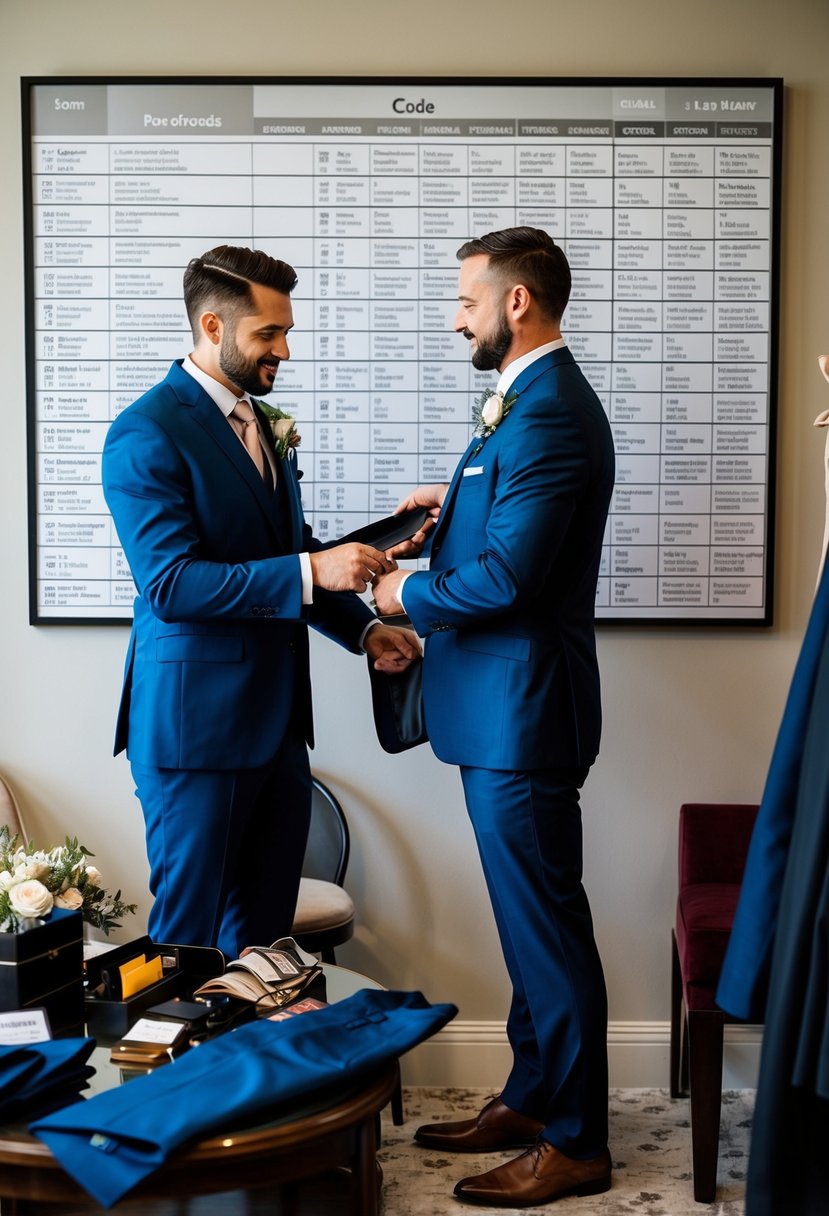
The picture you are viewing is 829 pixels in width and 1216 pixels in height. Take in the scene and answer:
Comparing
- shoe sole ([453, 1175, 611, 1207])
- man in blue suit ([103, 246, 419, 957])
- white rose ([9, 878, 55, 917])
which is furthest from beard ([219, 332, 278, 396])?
shoe sole ([453, 1175, 611, 1207])

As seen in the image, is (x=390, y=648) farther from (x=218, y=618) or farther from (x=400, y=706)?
(x=218, y=618)

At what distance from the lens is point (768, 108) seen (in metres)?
2.98

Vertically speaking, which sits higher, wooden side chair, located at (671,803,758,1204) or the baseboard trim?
wooden side chair, located at (671,803,758,1204)

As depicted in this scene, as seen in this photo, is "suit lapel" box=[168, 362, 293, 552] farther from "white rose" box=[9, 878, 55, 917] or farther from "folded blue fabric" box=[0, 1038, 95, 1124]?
"folded blue fabric" box=[0, 1038, 95, 1124]

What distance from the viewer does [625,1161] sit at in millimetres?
2672

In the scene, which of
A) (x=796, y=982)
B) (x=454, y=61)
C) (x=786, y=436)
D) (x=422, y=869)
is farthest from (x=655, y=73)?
(x=796, y=982)

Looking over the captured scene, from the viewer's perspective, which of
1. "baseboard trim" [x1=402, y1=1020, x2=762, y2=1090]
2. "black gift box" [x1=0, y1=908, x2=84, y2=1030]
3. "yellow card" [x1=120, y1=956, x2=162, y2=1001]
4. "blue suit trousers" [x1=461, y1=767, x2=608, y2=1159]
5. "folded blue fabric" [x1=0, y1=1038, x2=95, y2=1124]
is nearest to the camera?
"folded blue fabric" [x1=0, y1=1038, x2=95, y2=1124]

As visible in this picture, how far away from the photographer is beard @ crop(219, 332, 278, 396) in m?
2.45

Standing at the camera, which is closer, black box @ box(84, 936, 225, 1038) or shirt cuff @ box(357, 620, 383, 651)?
black box @ box(84, 936, 225, 1038)

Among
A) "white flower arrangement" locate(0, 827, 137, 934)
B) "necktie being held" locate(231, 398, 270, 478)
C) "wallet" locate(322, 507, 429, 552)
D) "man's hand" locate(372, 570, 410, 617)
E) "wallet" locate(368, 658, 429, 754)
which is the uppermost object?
"necktie being held" locate(231, 398, 270, 478)

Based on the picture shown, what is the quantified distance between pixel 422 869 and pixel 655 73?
219 cm

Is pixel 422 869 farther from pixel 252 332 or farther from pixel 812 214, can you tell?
pixel 812 214

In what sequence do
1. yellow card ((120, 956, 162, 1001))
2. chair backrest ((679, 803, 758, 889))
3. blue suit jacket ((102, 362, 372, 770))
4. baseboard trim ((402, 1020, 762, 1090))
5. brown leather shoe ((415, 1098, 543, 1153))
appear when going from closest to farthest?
yellow card ((120, 956, 162, 1001)) → blue suit jacket ((102, 362, 372, 770)) → brown leather shoe ((415, 1098, 543, 1153)) → chair backrest ((679, 803, 758, 889)) → baseboard trim ((402, 1020, 762, 1090))

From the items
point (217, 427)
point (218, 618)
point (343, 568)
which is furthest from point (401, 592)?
point (217, 427)
